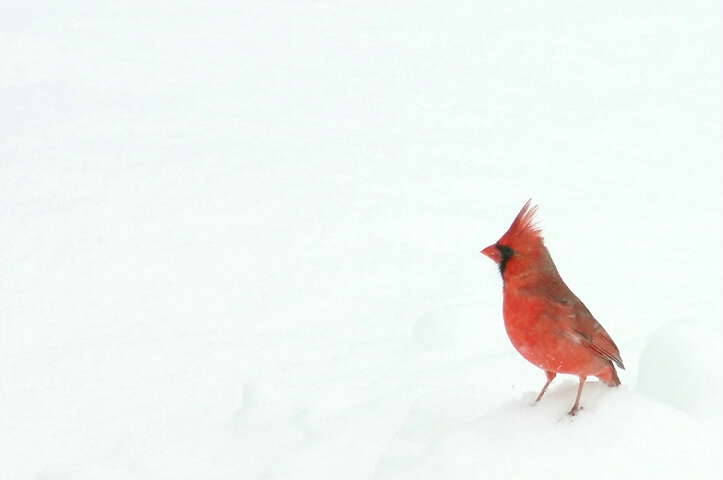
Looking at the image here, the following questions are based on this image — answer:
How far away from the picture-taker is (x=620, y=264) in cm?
525

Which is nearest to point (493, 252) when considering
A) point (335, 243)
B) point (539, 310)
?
point (539, 310)

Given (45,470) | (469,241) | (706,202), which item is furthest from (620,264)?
(45,470)

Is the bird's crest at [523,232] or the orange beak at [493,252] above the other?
the bird's crest at [523,232]

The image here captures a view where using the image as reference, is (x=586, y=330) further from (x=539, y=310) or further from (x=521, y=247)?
(x=521, y=247)

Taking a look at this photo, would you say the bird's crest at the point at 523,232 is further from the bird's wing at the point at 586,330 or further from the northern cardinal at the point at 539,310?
the bird's wing at the point at 586,330

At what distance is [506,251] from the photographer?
235 centimetres

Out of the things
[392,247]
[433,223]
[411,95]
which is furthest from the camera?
[411,95]

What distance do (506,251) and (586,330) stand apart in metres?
0.30

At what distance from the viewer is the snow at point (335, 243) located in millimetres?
2955

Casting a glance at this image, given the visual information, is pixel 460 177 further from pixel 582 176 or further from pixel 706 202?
pixel 706 202

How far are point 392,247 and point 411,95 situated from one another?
3.45 metres

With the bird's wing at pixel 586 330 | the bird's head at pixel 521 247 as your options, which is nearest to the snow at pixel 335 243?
the bird's wing at pixel 586 330

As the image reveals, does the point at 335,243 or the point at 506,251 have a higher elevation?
the point at 506,251

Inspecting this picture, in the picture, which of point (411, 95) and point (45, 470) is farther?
point (411, 95)
